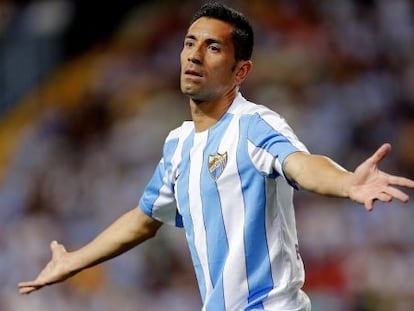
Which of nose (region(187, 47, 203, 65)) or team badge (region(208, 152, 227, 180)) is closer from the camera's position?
team badge (region(208, 152, 227, 180))

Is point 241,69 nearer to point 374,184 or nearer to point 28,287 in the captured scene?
point 374,184

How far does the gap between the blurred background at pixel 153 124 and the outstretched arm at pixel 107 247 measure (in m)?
4.13

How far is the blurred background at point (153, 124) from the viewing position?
1034 cm

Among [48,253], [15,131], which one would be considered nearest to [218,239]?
[48,253]

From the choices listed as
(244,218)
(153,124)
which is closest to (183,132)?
(244,218)

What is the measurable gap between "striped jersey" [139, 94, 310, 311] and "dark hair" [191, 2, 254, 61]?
25cm

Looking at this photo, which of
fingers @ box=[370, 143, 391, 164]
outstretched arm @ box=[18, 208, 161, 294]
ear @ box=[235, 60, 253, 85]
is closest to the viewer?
fingers @ box=[370, 143, 391, 164]

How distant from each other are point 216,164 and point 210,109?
313mm

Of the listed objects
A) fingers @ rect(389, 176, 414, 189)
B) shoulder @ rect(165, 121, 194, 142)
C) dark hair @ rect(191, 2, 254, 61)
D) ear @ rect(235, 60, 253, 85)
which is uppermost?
dark hair @ rect(191, 2, 254, 61)

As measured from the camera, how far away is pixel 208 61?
201 inches

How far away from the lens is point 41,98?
13.4m

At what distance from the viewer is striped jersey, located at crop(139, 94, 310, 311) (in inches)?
192

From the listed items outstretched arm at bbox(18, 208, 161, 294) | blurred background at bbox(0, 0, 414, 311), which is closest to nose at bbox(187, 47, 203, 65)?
outstretched arm at bbox(18, 208, 161, 294)

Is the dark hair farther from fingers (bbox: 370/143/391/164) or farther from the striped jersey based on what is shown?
fingers (bbox: 370/143/391/164)
